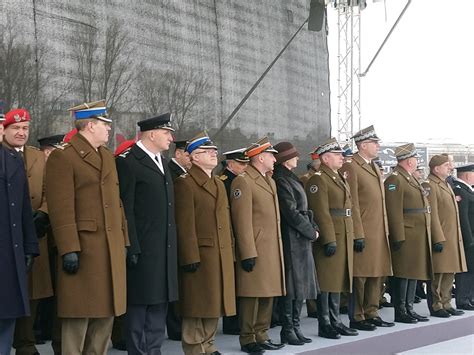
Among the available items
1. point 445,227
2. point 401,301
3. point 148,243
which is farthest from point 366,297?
point 148,243

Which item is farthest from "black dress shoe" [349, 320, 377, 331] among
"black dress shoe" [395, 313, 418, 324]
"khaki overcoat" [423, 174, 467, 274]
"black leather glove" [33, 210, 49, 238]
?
"black leather glove" [33, 210, 49, 238]

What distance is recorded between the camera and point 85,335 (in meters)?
4.00

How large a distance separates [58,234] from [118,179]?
0.60 meters

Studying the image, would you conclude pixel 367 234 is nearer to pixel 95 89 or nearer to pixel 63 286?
pixel 95 89

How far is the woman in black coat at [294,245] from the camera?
5.36 metres

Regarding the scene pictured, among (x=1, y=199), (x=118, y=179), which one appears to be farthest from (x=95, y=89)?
(x=1, y=199)

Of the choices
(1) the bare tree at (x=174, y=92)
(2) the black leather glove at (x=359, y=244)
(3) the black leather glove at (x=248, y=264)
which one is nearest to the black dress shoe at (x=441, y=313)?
(2) the black leather glove at (x=359, y=244)

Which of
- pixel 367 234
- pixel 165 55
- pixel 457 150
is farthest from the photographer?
pixel 457 150

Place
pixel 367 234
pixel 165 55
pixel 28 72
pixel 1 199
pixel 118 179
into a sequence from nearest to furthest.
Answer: pixel 1 199 < pixel 118 179 < pixel 28 72 < pixel 165 55 < pixel 367 234

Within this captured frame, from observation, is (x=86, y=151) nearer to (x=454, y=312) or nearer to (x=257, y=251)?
(x=257, y=251)

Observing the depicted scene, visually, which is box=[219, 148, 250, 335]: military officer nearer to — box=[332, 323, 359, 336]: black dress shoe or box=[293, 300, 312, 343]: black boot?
box=[293, 300, 312, 343]: black boot

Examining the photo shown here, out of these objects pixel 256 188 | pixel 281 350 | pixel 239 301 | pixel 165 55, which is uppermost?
pixel 165 55

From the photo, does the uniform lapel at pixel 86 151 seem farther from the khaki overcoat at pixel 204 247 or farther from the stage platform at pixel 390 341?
the stage platform at pixel 390 341

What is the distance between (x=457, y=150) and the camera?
41750 millimetres
